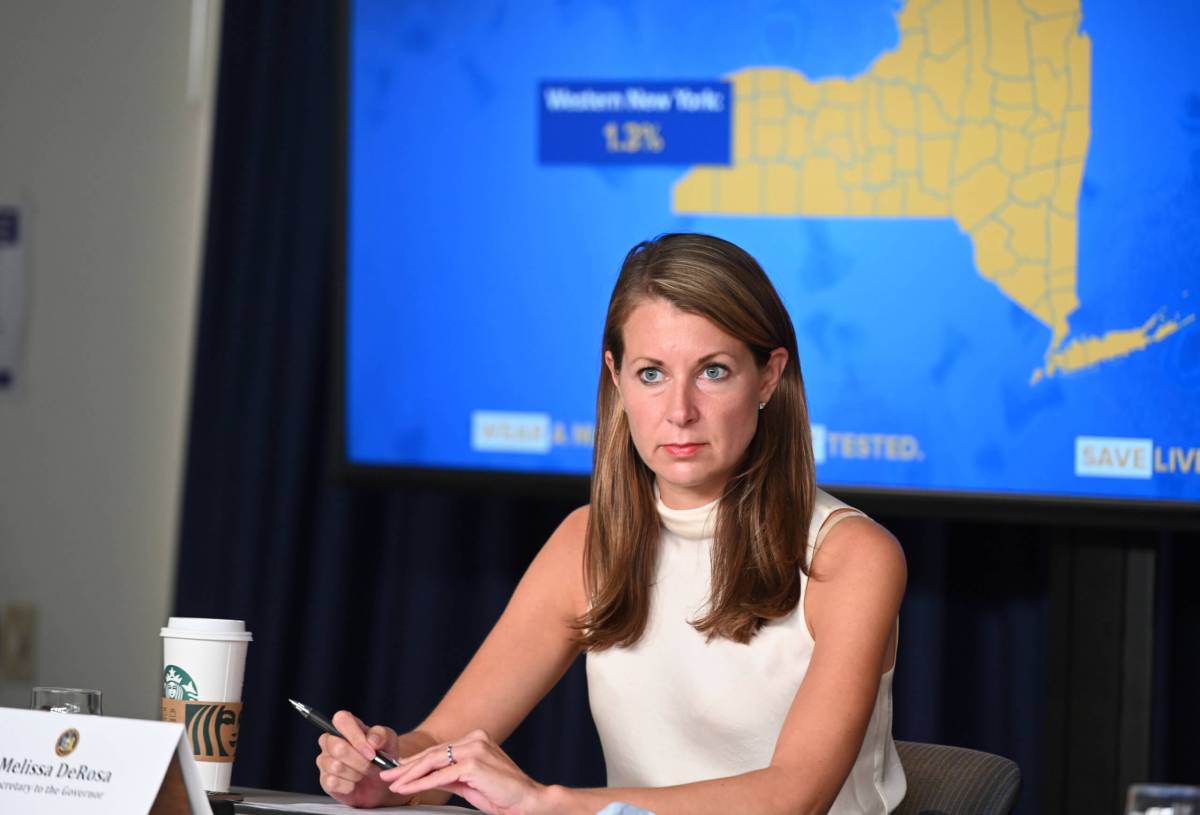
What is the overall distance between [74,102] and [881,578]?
281 centimetres

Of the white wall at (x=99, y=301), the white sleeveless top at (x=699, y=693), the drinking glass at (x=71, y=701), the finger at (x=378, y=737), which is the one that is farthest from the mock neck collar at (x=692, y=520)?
the white wall at (x=99, y=301)

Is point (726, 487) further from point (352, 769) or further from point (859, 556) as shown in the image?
point (352, 769)

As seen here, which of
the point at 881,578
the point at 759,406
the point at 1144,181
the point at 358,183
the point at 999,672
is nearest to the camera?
the point at 881,578

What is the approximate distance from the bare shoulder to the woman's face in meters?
0.16

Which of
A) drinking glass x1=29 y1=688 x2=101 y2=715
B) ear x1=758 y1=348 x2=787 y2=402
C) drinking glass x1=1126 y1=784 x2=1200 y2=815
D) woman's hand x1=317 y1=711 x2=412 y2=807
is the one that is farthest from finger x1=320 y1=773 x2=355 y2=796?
drinking glass x1=1126 y1=784 x2=1200 y2=815

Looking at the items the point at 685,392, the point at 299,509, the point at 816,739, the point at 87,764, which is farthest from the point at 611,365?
the point at 299,509

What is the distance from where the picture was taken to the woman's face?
194 centimetres

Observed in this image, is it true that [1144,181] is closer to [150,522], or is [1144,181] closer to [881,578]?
[881,578]

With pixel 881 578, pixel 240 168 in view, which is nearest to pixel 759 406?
pixel 881 578

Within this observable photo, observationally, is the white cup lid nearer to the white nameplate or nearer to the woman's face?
the white nameplate

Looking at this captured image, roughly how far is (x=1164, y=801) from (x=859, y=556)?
34.4 inches

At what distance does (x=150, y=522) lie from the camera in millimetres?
3990

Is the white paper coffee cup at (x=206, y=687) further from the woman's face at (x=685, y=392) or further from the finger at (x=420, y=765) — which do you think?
the woman's face at (x=685, y=392)

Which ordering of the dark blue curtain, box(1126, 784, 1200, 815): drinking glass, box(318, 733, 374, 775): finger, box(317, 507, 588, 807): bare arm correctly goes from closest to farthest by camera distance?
box(1126, 784, 1200, 815): drinking glass, box(318, 733, 374, 775): finger, box(317, 507, 588, 807): bare arm, the dark blue curtain
